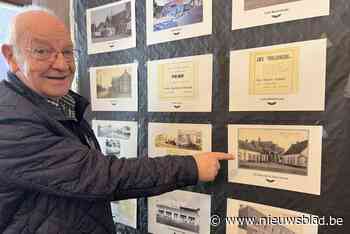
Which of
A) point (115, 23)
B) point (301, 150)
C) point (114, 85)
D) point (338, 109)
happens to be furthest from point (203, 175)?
point (115, 23)

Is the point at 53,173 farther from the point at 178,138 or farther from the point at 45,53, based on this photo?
the point at 178,138

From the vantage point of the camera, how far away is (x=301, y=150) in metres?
0.83

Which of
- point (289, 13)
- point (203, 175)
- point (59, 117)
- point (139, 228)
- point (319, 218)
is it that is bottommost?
point (139, 228)

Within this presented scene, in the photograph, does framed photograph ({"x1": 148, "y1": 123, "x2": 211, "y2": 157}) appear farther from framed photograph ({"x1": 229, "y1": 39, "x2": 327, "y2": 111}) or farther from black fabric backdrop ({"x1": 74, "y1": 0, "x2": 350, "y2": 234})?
framed photograph ({"x1": 229, "y1": 39, "x2": 327, "y2": 111})

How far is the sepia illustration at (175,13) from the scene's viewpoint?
996mm

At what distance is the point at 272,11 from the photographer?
2.80 feet

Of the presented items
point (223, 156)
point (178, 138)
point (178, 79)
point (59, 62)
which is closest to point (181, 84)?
point (178, 79)

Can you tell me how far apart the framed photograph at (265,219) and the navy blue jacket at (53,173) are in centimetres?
25

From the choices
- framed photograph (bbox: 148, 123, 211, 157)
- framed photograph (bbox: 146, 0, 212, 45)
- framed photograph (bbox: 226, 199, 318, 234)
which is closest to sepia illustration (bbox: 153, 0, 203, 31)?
framed photograph (bbox: 146, 0, 212, 45)

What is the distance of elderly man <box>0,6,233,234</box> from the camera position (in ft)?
2.32

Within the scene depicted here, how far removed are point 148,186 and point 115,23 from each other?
2.36 ft

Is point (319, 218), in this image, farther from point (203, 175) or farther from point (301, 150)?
point (203, 175)

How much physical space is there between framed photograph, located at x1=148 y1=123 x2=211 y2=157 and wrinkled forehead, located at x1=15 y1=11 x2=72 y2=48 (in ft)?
1.44

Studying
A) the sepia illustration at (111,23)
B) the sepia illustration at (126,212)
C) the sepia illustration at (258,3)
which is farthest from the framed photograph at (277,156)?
the sepia illustration at (111,23)
